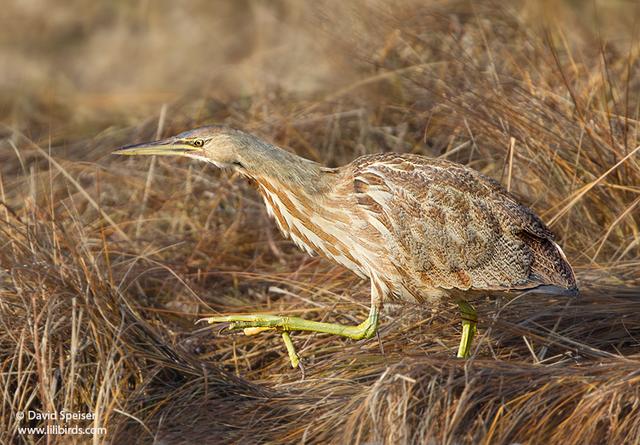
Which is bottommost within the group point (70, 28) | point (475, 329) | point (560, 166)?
point (70, 28)

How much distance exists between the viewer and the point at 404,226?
3.02 m

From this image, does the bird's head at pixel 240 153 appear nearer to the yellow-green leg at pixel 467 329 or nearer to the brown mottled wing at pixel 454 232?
the brown mottled wing at pixel 454 232

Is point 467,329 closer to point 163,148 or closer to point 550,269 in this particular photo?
Answer: point 550,269

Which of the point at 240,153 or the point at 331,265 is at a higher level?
the point at 240,153

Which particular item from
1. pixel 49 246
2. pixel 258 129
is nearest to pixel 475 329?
pixel 49 246

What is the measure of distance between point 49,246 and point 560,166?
68.2 inches

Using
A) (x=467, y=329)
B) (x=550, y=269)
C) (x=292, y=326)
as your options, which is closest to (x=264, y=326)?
(x=292, y=326)

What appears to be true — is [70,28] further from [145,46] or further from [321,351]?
[321,351]

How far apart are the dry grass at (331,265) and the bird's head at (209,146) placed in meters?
0.34

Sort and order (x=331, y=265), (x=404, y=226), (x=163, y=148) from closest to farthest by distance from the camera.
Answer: (x=404, y=226), (x=163, y=148), (x=331, y=265)

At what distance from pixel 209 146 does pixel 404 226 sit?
0.61 metres

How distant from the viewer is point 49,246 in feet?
10.0

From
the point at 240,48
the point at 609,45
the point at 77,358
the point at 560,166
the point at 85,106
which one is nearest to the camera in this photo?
the point at 77,358

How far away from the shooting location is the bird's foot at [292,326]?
10.1 ft
